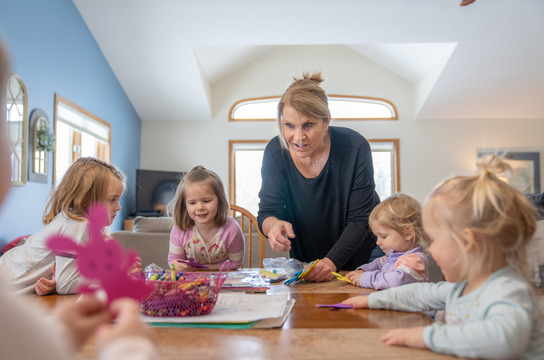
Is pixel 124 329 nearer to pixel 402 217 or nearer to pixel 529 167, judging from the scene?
pixel 402 217

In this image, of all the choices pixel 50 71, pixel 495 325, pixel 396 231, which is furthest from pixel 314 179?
pixel 50 71

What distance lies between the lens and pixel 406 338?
75 cm

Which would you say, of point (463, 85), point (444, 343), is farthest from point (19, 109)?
point (463, 85)

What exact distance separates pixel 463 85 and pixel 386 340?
270 inches

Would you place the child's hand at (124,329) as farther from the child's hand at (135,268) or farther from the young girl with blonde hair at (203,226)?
the young girl with blonde hair at (203,226)

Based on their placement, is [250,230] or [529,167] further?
[529,167]

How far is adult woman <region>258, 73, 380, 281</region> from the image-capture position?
1.76 metres

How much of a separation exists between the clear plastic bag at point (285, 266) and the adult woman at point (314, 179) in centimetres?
10

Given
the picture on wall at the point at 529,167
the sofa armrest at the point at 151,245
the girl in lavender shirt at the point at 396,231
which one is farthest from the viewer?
the picture on wall at the point at 529,167

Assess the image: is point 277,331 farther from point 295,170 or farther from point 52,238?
point 295,170

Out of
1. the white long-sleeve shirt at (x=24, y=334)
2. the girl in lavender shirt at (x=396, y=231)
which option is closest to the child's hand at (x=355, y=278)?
the girl in lavender shirt at (x=396, y=231)

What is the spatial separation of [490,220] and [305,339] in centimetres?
38

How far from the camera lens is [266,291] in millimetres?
1270

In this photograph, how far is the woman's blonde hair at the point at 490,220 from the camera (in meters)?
0.76
